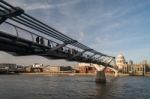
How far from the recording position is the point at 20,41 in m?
33.1

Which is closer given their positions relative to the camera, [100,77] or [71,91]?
[71,91]

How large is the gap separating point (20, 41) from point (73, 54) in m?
23.9

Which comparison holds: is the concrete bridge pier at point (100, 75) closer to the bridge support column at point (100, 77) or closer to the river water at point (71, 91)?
the bridge support column at point (100, 77)

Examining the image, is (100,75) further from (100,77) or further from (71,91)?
(71,91)

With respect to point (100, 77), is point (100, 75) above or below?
above

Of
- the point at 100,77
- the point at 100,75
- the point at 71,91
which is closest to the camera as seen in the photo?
the point at 71,91

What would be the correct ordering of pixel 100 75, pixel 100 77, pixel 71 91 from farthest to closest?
1. pixel 100 75
2. pixel 100 77
3. pixel 71 91

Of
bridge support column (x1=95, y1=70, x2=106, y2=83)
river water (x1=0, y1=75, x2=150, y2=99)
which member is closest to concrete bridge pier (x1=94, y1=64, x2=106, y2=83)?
bridge support column (x1=95, y1=70, x2=106, y2=83)

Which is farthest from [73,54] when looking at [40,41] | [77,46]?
[40,41]

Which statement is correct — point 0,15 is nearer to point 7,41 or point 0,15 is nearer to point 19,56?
point 7,41

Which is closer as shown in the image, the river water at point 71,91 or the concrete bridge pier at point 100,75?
the river water at point 71,91

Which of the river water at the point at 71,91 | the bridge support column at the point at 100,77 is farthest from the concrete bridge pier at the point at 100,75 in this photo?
the river water at the point at 71,91

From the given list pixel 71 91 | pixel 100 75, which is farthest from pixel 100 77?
pixel 71 91

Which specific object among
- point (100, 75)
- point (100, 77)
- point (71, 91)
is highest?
point (100, 75)
